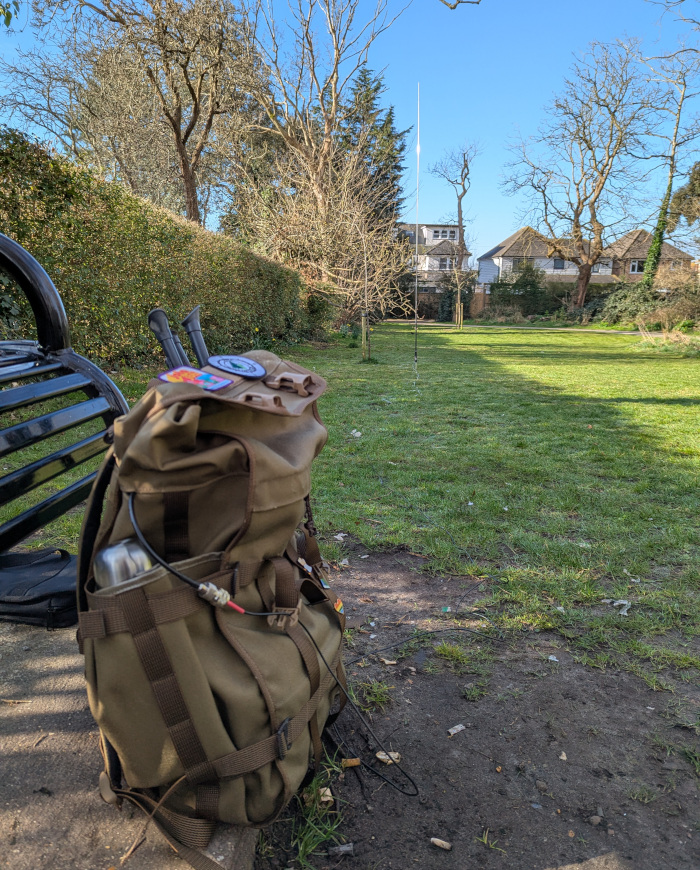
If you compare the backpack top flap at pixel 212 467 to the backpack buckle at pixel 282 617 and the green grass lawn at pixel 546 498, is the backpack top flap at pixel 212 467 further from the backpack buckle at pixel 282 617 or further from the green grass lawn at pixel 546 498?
the green grass lawn at pixel 546 498

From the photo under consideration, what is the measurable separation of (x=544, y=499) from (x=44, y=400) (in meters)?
3.47

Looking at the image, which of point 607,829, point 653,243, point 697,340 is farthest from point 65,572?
point 653,243

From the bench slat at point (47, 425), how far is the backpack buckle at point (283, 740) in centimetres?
94

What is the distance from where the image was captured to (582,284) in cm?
3759

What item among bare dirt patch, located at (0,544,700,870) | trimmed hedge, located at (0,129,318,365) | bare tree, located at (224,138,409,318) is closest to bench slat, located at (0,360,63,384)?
bare dirt patch, located at (0,544,700,870)

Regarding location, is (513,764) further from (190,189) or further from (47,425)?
(190,189)

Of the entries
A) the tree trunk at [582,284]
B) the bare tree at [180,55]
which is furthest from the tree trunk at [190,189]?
the tree trunk at [582,284]

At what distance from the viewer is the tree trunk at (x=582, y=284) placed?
36.9 m

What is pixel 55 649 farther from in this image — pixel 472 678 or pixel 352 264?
pixel 352 264

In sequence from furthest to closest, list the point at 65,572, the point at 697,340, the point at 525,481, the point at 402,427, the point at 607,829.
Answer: the point at 697,340 < the point at 402,427 < the point at 525,481 < the point at 65,572 < the point at 607,829

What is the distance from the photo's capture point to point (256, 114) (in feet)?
71.6

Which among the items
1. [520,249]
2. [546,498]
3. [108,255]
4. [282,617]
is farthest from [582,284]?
[282,617]

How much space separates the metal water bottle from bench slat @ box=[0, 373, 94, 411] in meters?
0.67

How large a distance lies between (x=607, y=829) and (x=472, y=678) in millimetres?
708
